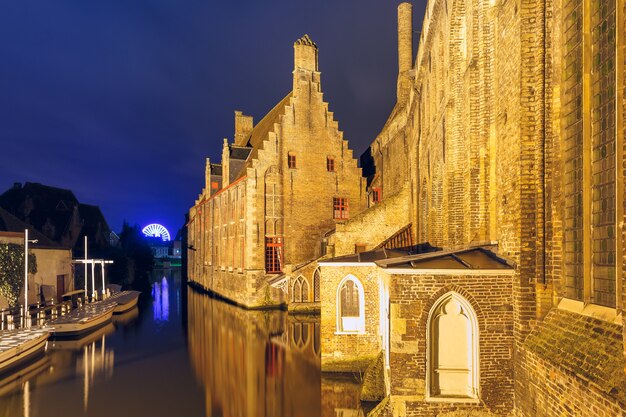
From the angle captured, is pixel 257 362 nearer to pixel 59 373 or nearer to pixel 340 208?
pixel 59 373

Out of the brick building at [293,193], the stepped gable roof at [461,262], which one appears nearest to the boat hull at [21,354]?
the stepped gable roof at [461,262]

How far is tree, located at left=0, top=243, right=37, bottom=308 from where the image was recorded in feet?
66.1

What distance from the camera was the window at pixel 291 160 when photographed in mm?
28828

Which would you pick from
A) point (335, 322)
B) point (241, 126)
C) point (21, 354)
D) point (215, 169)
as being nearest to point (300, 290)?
point (335, 322)

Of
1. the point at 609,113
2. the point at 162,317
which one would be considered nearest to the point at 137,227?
the point at 162,317

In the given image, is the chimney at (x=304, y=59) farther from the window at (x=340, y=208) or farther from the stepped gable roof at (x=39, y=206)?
the stepped gable roof at (x=39, y=206)

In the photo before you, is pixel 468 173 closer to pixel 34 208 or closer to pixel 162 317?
pixel 162 317

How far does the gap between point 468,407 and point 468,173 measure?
5.91 metres

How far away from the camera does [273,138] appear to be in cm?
2855

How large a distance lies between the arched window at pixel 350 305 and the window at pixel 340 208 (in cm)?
1609

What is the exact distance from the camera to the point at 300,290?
25578 millimetres

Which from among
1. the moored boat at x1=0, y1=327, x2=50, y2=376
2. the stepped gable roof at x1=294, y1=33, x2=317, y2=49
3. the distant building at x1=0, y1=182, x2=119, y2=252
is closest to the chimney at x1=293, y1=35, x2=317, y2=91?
the stepped gable roof at x1=294, y1=33, x2=317, y2=49

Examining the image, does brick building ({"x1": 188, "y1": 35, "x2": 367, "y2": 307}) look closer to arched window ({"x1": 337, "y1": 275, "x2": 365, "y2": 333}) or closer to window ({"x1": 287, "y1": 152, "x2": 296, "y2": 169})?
window ({"x1": 287, "y1": 152, "x2": 296, "y2": 169})

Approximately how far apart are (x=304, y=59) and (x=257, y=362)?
798 inches
